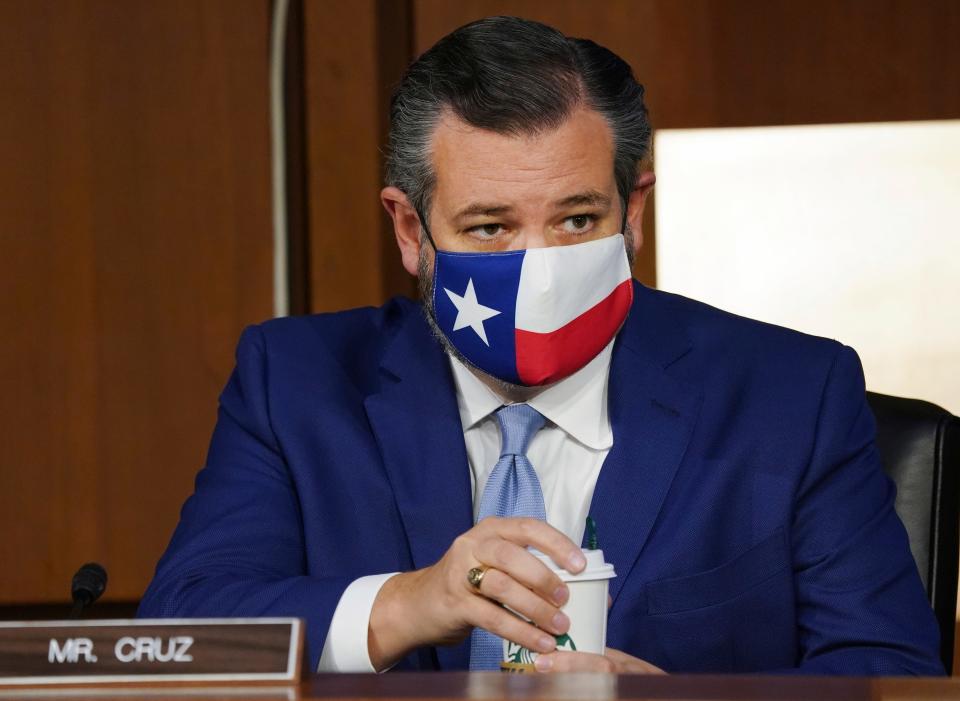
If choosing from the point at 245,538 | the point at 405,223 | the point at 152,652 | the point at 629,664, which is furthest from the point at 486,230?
the point at 152,652

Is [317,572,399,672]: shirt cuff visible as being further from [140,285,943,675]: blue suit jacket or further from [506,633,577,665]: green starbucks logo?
[506,633,577,665]: green starbucks logo

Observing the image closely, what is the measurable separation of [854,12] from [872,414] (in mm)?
1188

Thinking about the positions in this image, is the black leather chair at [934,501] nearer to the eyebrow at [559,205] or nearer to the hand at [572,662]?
the eyebrow at [559,205]

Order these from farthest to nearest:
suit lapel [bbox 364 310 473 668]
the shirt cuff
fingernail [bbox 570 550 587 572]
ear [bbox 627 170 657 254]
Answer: ear [bbox 627 170 657 254] → suit lapel [bbox 364 310 473 668] → the shirt cuff → fingernail [bbox 570 550 587 572]

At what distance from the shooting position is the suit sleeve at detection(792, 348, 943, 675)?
4.72ft

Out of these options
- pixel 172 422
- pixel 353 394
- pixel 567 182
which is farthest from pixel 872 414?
pixel 172 422

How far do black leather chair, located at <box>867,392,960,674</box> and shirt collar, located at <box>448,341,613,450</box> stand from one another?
37 centimetres

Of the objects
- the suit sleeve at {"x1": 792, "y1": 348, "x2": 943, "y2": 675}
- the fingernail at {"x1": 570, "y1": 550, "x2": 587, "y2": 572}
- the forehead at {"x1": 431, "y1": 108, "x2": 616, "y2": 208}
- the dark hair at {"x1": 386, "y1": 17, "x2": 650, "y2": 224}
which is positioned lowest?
the suit sleeve at {"x1": 792, "y1": 348, "x2": 943, "y2": 675}

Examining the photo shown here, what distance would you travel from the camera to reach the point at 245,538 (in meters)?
1.52

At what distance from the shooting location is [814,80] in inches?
100

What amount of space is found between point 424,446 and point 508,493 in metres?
0.14

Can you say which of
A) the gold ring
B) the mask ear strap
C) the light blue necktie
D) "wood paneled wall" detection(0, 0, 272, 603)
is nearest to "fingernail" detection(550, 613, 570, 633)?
the gold ring

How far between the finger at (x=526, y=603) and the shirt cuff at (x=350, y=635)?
23cm

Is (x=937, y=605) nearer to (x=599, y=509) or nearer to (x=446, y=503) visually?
(x=599, y=509)
